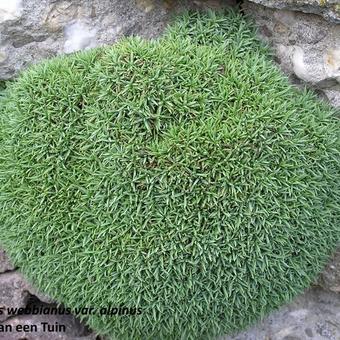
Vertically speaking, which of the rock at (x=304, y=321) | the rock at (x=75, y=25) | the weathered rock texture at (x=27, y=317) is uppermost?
the rock at (x=75, y=25)

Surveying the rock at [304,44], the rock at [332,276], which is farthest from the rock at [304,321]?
the rock at [304,44]

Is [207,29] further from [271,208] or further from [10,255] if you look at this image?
[10,255]

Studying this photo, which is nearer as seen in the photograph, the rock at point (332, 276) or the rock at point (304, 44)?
the rock at point (304, 44)

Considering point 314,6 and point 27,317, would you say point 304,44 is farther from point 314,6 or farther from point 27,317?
point 27,317

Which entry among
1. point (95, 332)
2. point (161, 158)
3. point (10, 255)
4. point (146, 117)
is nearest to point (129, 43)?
point (146, 117)

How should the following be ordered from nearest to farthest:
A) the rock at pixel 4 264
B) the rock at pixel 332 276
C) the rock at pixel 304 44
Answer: the rock at pixel 304 44
the rock at pixel 332 276
the rock at pixel 4 264

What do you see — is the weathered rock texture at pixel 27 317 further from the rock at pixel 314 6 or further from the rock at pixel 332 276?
the rock at pixel 314 6

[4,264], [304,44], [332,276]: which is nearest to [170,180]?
[304,44]
